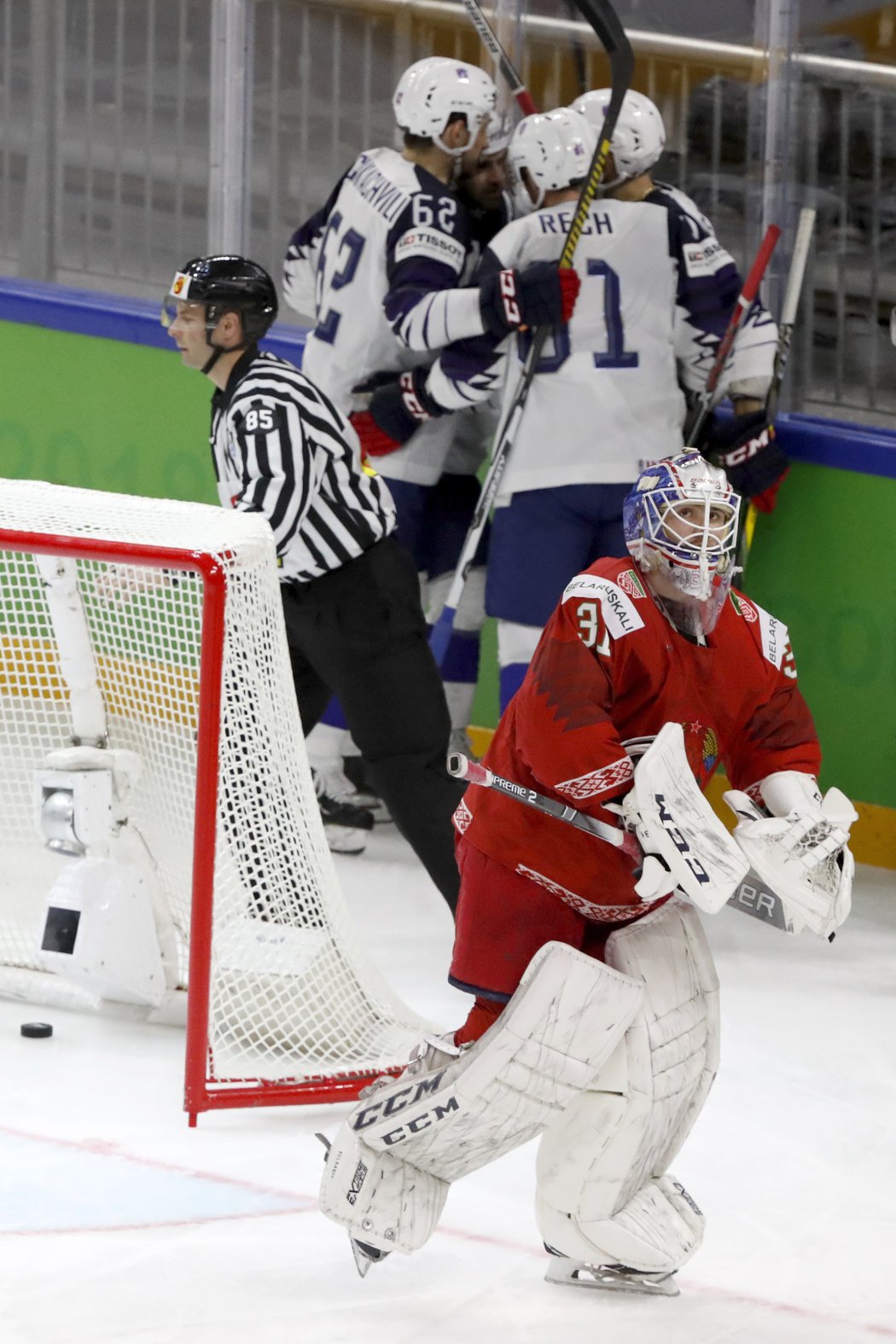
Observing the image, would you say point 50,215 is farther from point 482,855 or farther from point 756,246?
point 482,855

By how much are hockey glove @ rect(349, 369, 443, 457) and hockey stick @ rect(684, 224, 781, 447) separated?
1.84 ft

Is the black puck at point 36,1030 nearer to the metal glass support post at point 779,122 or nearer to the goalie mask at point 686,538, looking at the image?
the goalie mask at point 686,538

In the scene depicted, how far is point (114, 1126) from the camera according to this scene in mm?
3404

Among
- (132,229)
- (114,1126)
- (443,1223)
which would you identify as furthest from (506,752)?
(132,229)

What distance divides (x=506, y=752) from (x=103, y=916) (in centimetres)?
128

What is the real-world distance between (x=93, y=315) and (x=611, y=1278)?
4002 mm

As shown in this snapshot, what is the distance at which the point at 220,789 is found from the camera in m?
3.44

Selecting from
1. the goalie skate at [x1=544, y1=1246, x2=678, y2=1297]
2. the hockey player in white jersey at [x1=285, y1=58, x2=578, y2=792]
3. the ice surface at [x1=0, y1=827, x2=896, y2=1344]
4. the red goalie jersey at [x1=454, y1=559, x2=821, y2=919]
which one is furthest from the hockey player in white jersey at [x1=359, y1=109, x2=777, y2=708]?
the goalie skate at [x1=544, y1=1246, x2=678, y2=1297]

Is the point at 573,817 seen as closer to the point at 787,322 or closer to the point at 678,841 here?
the point at 678,841

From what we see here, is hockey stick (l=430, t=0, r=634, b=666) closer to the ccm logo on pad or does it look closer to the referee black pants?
the referee black pants

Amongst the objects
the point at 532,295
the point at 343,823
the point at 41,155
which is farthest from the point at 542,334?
the point at 41,155

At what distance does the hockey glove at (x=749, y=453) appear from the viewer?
4.82 m

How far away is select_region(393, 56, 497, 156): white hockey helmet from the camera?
4.86 metres

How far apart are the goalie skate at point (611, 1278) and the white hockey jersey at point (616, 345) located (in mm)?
2216
